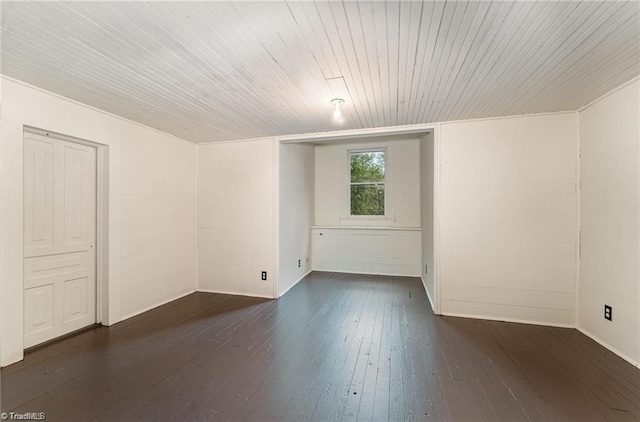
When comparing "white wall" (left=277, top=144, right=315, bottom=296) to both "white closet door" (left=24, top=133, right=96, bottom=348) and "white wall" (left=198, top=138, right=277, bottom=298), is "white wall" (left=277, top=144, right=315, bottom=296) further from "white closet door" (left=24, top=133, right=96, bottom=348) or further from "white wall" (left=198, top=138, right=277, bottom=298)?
"white closet door" (left=24, top=133, right=96, bottom=348)

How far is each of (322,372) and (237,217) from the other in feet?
8.80

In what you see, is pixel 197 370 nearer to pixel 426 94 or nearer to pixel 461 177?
pixel 426 94

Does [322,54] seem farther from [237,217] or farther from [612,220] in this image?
[612,220]

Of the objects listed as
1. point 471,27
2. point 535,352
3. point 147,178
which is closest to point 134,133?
point 147,178

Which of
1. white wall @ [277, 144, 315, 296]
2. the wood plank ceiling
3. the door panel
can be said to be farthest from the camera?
white wall @ [277, 144, 315, 296]

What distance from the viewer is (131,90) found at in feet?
8.03

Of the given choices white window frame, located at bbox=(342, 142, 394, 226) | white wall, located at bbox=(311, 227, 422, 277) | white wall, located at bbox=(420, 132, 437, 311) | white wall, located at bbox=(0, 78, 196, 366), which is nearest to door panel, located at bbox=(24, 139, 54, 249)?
white wall, located at bbox=(0, 78, 196, 366)

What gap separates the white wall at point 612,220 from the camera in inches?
90.4

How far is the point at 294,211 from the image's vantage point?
477 cm

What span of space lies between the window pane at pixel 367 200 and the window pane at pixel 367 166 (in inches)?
6.6

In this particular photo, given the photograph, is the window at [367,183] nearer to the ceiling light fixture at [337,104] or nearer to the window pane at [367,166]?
the window pane at [367,166]

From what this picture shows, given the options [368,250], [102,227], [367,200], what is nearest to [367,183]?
[367,200]

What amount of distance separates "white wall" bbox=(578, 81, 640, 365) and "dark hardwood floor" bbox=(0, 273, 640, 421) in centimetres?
26

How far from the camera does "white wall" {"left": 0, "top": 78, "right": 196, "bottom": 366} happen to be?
87.8 inches
